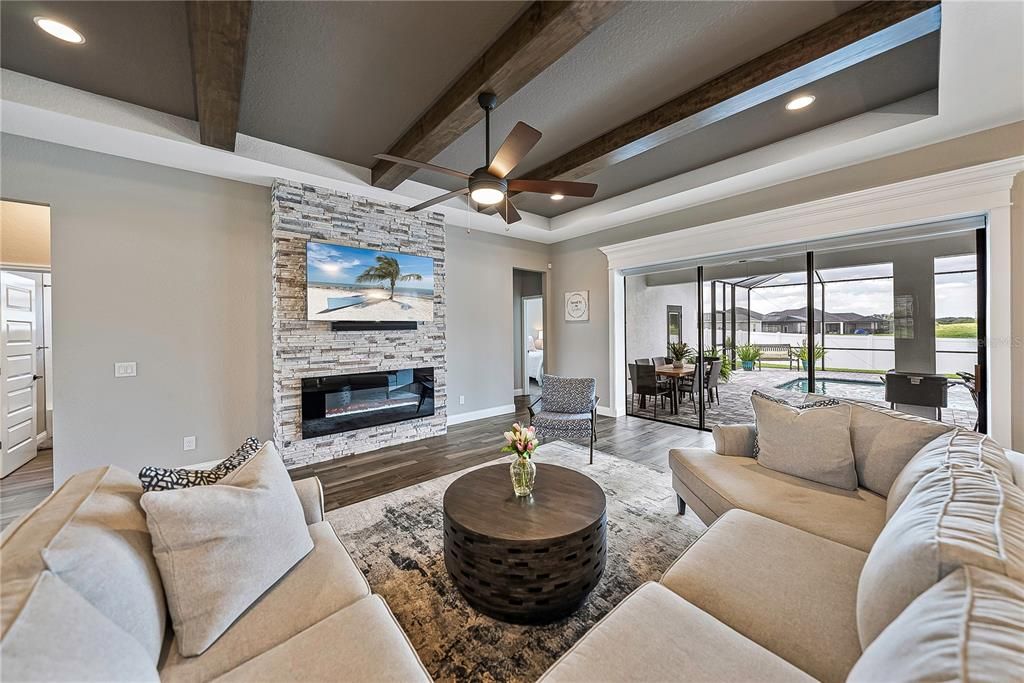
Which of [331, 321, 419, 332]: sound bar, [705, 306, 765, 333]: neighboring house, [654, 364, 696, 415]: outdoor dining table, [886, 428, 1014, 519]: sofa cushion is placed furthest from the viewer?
[654, 364, 696, 415]: outdoor dining table

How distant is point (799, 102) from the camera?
2879 mm

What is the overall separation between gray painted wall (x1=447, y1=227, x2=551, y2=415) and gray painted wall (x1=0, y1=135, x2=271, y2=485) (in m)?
2.27

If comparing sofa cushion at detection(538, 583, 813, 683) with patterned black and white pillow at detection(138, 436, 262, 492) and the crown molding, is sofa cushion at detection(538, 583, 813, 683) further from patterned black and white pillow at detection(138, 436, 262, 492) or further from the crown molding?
the crown molding

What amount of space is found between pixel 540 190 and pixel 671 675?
273cm

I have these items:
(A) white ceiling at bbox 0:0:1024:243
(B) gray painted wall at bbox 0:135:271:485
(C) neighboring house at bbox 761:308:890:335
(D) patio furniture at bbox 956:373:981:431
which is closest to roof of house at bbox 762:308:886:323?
(C) neighboring house at bbox 761:308:890:335

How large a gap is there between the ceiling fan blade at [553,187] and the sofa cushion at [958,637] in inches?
102

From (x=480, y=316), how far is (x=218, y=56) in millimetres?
3950

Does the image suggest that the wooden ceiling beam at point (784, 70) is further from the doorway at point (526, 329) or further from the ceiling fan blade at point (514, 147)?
the doorway at point (526, 329)

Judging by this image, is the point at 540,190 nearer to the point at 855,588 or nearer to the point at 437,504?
the point at 437,504

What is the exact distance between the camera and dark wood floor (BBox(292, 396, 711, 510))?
336cm

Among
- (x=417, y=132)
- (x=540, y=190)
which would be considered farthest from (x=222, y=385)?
(x=540, y=190)

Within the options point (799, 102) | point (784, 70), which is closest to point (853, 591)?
point (784, 70)

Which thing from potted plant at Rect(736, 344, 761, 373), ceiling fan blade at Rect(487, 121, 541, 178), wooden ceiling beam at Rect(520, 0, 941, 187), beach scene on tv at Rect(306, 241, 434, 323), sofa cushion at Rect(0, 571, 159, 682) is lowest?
sofa cushion at Rect(0, 571, 159, 682)

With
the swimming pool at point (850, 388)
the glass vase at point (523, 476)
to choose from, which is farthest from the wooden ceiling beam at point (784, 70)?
the swimming pool at point (850, 388)
